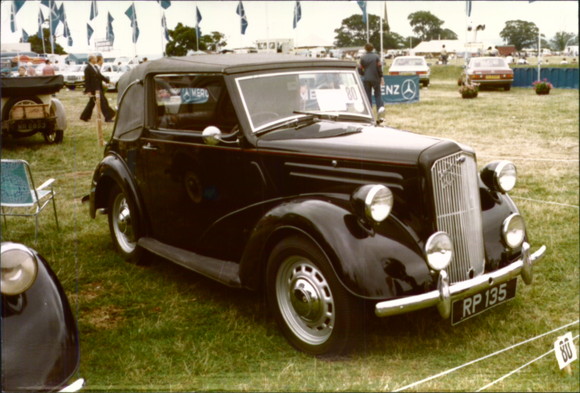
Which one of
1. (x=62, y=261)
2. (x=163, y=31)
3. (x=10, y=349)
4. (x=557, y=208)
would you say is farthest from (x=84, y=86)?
(x=557, y=208)

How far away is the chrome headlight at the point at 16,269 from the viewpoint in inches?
82.2

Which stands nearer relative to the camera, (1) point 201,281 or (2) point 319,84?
(2) point 319,84

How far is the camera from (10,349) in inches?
80.5

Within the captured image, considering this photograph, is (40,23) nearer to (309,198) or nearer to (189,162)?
(189,162)

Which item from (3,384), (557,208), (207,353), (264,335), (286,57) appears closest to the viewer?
(3,384)

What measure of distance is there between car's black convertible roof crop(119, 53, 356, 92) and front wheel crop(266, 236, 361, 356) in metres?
1.06

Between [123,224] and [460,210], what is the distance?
239 centimetres

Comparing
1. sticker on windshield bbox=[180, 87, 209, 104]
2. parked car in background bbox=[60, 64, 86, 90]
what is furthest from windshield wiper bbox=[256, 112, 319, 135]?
parked car in background bbox=[60, 64, 86, 90]

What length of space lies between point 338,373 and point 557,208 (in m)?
3.35

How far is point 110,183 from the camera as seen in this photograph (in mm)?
4406

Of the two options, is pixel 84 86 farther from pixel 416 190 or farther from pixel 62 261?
pixel 416 190

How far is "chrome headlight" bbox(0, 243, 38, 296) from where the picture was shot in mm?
2088

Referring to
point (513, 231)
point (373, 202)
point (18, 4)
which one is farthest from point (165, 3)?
Result: point (513, 231)

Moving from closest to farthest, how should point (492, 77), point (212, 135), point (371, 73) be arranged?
point (212, 135), point (371, 73), point (492, 77)
